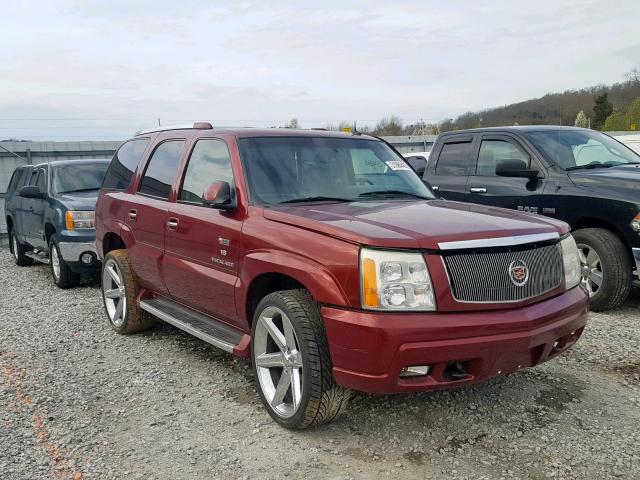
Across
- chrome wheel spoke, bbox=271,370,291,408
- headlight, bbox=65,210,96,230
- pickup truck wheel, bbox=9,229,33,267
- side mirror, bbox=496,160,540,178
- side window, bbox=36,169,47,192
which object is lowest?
pickup truck wheel, bbox=9,229,33,267

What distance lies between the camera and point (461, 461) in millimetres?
3117

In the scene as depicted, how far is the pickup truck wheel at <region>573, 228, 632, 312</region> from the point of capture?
5.66m

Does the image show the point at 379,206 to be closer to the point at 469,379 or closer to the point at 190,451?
the point at 469,379

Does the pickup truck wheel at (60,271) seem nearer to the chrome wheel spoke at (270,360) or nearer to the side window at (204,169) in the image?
the side window at (204,169)

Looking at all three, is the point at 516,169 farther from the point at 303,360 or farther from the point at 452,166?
the point at 303,360

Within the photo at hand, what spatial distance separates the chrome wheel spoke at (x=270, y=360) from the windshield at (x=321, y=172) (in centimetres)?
99

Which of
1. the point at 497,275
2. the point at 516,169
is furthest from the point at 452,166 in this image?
the point at 497,275

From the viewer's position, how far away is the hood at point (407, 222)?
3.00 m

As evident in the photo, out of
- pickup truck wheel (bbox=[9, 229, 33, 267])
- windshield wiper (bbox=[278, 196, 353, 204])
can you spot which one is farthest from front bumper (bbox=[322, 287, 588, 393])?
pickup truck wheel (bbox=[9, 229, 33, 267])

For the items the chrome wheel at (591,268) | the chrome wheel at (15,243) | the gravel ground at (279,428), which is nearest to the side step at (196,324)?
the gravel ground at (279,428)

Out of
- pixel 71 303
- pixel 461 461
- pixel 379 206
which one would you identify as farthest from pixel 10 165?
pixel 461 461

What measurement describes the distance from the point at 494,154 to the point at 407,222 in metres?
4.25

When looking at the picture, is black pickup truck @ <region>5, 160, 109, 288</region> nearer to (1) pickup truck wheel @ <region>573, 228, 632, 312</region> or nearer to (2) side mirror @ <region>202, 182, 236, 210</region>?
(2) side mirror @ <region>202, 182, 236, 210</region>

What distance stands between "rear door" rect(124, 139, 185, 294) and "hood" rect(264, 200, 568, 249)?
1.48m
